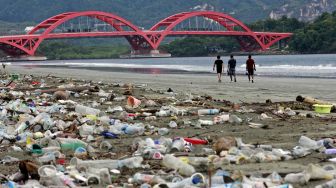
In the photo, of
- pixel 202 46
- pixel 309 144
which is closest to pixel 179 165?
pixel 309 144

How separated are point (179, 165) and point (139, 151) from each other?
4.18 ft

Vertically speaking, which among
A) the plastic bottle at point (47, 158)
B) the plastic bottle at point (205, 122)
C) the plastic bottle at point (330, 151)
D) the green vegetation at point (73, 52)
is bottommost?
the green vegetation at point (73, 52)

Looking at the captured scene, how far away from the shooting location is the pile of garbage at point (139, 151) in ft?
18.0

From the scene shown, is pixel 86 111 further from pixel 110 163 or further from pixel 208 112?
pixel 110 163

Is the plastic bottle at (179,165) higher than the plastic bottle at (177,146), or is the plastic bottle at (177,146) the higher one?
the plastic bottle at (179,165)

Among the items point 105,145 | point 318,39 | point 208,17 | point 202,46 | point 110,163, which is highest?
point 208,17

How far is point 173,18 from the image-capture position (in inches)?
4980

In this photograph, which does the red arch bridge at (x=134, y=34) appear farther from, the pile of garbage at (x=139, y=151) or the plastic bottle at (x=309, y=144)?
the plastic bottle at (x=309, y=144)

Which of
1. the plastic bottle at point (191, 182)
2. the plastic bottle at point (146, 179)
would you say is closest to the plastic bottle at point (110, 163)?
the plastic bottle at point (146, 179)

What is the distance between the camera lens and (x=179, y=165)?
598 centimetres

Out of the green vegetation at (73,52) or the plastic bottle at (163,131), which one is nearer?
the plastic bottle at (163,131)

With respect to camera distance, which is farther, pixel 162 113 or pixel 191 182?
pixel 162 113

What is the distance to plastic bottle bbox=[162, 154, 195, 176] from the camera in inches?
229

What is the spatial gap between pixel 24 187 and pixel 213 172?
1501mm
